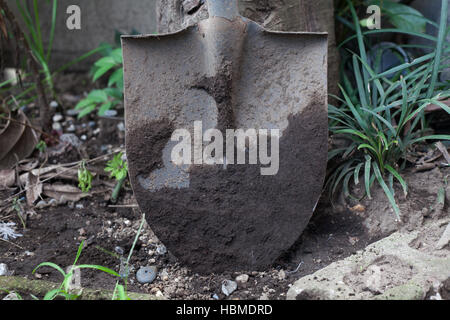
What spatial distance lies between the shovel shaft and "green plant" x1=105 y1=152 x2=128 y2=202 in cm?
65

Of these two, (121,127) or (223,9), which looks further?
(121,127)

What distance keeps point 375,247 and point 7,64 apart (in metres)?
2.10

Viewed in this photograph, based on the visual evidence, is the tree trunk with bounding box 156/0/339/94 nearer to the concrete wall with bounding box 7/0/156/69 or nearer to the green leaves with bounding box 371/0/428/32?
the green leaves with bounding box 371/0/428/32

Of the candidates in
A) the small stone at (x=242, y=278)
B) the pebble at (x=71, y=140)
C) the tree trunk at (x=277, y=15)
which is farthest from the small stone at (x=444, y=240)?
the pebble at (x=71, y=140)

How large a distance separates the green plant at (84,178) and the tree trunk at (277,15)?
61cm

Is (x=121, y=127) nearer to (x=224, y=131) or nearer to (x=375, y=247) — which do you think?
(x=224, y=131)

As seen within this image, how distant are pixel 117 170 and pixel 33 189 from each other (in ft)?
1.18

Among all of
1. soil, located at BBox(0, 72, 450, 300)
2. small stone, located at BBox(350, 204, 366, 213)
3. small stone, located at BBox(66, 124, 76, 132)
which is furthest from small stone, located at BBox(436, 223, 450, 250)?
small stone, located at BBox(66, 124, 76, 132)

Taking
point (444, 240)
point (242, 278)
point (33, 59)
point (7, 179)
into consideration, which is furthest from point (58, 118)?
point (444, 240)

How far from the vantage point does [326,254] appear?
1.53m

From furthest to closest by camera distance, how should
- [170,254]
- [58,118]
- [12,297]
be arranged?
1. [58,118]
2. [170,254]
3. [12,297]

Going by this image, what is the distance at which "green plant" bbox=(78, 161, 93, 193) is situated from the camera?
186 centimetres

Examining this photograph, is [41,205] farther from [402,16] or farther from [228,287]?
[402,16]

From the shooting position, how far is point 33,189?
6.20 feet
